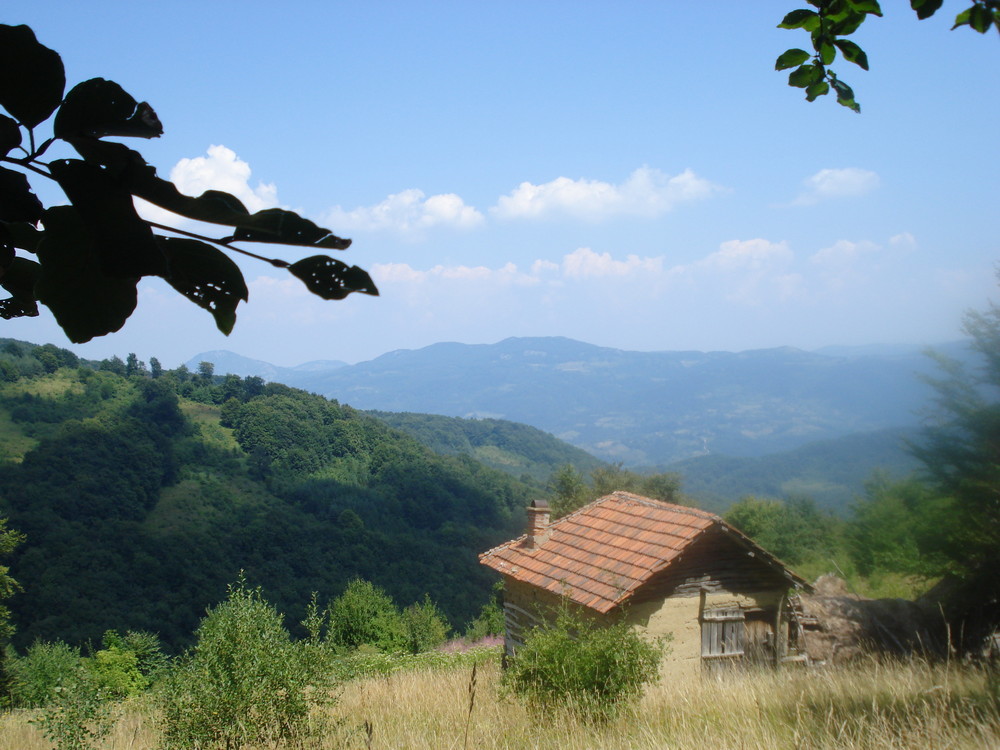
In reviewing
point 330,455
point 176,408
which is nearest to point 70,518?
point 176,408

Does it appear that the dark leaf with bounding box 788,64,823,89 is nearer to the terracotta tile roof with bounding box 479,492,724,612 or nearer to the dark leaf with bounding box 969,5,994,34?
the dark leaf with bounding box 969,5,994,34

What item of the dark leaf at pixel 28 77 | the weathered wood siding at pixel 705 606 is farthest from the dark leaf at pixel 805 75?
the weathered wood siding at pixel 705 606

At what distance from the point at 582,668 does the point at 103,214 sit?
7044 mm

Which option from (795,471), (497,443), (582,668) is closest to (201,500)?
(582,668)

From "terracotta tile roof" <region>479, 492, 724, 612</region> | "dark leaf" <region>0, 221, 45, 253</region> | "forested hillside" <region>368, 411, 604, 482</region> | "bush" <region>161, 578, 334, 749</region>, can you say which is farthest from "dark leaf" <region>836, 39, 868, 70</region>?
"forested hillside" <region>368, 411, 604, 482</region>

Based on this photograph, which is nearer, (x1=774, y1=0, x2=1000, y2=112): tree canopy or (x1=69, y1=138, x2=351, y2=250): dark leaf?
(x1=69, y1=138, x2=351, y2=250): dark leaf

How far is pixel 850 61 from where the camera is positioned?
2.03 meters

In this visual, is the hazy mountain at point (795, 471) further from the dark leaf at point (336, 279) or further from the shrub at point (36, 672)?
the dark leaf at point (336, 279)

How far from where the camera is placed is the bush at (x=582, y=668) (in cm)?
675

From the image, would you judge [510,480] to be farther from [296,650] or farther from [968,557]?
[296,650]

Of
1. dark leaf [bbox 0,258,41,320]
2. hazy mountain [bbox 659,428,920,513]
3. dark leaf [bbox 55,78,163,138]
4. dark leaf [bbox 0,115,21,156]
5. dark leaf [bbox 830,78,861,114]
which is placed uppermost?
dark leaf [bbox 830,78,861,114]

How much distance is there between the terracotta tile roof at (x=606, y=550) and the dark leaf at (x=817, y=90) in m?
8.71

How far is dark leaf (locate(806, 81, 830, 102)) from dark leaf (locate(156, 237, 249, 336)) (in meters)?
2.13

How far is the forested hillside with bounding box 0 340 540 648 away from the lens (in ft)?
134
